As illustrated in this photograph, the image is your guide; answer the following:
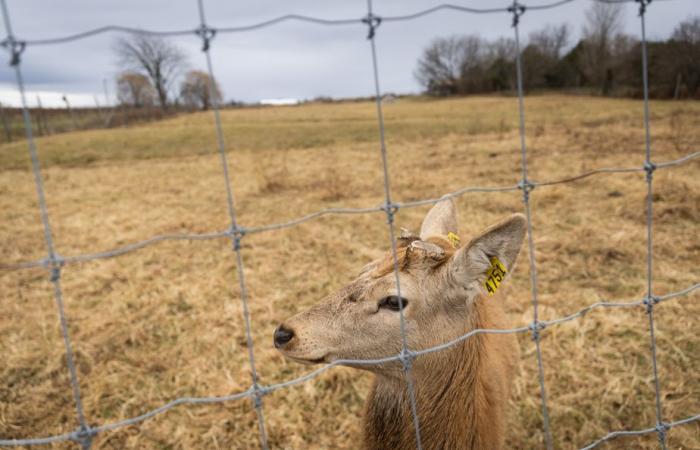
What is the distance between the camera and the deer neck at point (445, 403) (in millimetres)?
2240

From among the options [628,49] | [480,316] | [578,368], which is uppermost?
[628,49]

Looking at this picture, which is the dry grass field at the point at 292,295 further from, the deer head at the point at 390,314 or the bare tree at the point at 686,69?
the bare tree at the point at 686,69

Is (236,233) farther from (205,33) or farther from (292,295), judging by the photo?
(292,295)

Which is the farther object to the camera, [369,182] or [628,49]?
[628,49]

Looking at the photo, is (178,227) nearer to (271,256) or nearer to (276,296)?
(271,256)

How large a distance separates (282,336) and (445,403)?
862 mm

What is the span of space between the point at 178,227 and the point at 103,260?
1.68m

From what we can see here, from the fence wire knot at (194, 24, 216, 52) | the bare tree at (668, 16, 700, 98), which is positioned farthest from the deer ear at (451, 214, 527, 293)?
the bare tree at (668, 16, 700, 98)

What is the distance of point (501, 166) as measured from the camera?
11.6 metres

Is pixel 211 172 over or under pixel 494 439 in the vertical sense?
over

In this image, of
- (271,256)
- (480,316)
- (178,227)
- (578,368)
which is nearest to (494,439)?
(480,316)

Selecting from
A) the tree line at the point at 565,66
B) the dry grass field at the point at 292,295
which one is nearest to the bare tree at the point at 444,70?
the tree line at the point at 565,66

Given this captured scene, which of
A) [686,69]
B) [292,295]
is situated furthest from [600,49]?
[292,295]

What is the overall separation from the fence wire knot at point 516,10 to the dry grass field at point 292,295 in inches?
101
